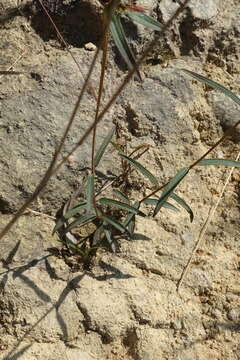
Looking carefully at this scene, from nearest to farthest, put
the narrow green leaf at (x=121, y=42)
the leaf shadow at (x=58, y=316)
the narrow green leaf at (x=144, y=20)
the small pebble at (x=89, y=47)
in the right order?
1. the narrow green leaf at (x=121, y=42)
2. the narrow green leaf at (x=144, y=20)
3. the leaf shadow at (x=58, y=316)
4. the small pebble at (x=89, y=47)

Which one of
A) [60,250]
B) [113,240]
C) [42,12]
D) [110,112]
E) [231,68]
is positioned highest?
[231,68]

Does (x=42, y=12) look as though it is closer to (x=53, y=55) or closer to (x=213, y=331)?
(x=53, y=55)

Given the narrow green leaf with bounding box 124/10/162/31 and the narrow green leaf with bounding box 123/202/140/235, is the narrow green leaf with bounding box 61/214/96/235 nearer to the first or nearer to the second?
the narrow green leaf with bounding box 123/202/140/235

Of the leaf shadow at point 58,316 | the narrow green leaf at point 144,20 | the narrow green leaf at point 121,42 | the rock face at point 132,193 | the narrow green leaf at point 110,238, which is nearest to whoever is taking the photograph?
the narrow green leaf at point 121,42

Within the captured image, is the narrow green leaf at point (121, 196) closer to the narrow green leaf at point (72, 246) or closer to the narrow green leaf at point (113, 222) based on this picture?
the narrow green leaf at point (113, 222)

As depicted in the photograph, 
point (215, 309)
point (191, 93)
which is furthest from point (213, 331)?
point (191, 93)

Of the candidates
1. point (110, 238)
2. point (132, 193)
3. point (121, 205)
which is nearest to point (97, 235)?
point (110, 238)

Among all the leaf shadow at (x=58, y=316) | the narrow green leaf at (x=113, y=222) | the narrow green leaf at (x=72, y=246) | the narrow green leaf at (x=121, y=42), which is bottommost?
the leaf shadow at (x=58, y=316)

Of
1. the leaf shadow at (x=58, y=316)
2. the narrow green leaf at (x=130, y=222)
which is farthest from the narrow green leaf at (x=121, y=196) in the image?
the leaf shadow at (x=58, y=316)

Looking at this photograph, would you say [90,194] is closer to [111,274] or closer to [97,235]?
[97,235]
